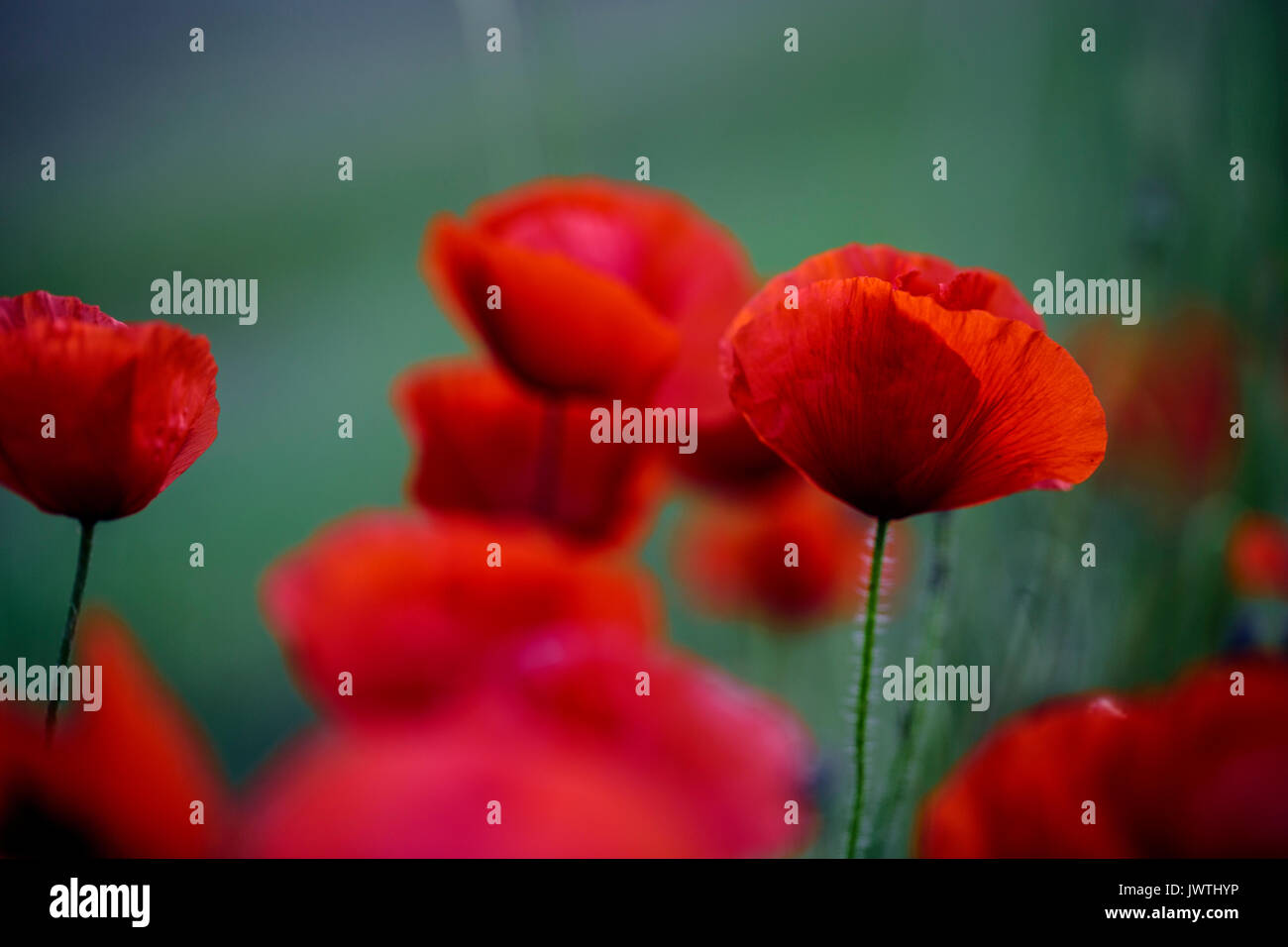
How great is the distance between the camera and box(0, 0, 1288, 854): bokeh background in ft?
1.57

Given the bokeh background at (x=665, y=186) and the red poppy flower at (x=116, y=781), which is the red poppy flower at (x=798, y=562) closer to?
the bokeh background at (x=665, y=186)

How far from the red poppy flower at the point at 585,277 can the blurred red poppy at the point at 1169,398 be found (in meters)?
0.26

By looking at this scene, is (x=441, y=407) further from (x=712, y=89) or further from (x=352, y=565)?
(x=712, y=89)

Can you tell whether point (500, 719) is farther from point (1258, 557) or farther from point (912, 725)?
point (1258, 557)

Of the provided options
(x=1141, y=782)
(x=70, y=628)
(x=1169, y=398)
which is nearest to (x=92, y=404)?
(x=70, y=628)

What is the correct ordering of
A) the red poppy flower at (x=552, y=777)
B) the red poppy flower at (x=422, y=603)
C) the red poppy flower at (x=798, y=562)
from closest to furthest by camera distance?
the red poppy flower at (x=552, y=777) → the red poppy flower at (x=422, y=603) → the red poppy flower at (x=798, y=562)

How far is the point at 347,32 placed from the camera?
64 centimetres

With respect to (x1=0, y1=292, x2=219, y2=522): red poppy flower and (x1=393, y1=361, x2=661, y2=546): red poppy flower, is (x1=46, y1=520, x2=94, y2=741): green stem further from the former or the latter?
(x1=393, y1=361, x2=661, y2=546): red poppy flower

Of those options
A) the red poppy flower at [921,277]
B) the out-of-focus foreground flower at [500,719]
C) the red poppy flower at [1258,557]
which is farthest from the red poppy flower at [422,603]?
the red poppy flower at [1258,557]

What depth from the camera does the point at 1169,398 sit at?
58 cm

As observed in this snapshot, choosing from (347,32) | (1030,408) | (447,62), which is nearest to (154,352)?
(1030,408)

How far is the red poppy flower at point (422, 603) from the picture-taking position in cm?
29

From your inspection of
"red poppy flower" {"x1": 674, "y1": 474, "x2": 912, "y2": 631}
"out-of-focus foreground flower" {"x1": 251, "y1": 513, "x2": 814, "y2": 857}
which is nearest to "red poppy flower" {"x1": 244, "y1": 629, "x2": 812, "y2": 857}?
"out-of-focus foreground flower" {"x1": 251, "y1": 513, "x2": 814, "y2": 857}

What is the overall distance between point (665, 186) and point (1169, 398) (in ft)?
1.99
